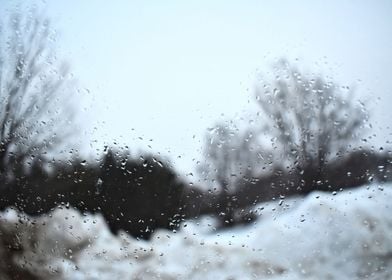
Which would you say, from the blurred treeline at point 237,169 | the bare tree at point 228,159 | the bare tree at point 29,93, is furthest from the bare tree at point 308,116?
the bare tree at point 29,93

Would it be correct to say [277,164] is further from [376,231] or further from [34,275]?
[34,275]

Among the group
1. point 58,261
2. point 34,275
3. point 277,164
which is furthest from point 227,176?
point 34,275

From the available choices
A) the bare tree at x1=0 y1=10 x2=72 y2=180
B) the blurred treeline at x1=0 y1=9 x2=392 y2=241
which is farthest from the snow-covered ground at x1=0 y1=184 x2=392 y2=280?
the bare tree at x1=0 y1=10 x2=72 y2=180

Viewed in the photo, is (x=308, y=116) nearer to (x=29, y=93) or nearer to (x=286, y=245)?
(x=286, y=245)

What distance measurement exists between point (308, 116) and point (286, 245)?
593mm

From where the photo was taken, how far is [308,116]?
2094 mm

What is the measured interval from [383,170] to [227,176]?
70 cm

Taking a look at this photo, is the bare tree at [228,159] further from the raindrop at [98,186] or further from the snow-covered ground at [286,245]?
the raindrop at [98,186]

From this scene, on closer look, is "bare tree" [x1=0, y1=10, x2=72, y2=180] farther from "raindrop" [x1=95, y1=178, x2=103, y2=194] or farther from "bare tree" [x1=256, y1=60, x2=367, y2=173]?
"bare tree" [x1=256, y1=60, x2=367, y2=173]

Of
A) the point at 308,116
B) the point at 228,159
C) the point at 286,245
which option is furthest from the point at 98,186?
the point at 308,116

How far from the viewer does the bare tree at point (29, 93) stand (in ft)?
7.73

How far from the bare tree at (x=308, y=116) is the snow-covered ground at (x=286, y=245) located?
7.7 inches

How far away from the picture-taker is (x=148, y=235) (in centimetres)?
211

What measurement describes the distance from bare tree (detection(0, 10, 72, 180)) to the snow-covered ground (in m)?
0.66
